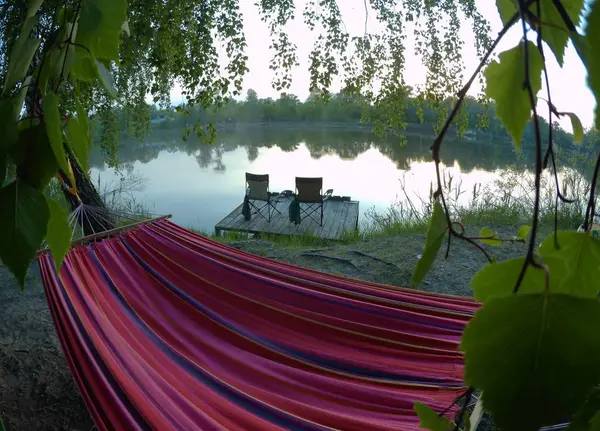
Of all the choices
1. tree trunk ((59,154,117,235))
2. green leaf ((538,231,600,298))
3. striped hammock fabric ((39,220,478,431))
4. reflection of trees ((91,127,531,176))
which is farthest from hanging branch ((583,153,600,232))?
reflection of trees ((91,127,531,176))

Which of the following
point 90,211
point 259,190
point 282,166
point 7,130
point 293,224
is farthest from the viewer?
point 282,166

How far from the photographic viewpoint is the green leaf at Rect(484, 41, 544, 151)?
180 mm

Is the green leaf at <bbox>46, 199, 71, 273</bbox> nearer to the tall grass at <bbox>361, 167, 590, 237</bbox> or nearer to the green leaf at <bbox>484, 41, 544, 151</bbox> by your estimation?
the green leaf at <bbox>484, 41, 544, 151</bbox>

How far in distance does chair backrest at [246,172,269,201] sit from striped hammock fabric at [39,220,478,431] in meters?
4.08

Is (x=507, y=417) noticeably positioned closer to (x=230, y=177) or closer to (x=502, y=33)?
(x=502, y=33)

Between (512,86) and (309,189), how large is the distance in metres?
5.96

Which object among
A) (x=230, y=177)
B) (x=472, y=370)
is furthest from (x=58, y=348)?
(x=230, y=177)

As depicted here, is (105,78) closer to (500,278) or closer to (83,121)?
(83,121)

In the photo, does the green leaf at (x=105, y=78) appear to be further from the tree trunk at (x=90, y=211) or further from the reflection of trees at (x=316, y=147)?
the reflection of trees at (x=316, y=147)

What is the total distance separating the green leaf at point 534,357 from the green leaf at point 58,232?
232 millimetres

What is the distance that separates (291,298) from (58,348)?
1353mm

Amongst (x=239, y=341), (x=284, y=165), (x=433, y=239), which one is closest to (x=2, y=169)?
(x=433, y=239)

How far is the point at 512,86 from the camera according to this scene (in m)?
0.19

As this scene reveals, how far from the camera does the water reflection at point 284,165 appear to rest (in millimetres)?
9188
